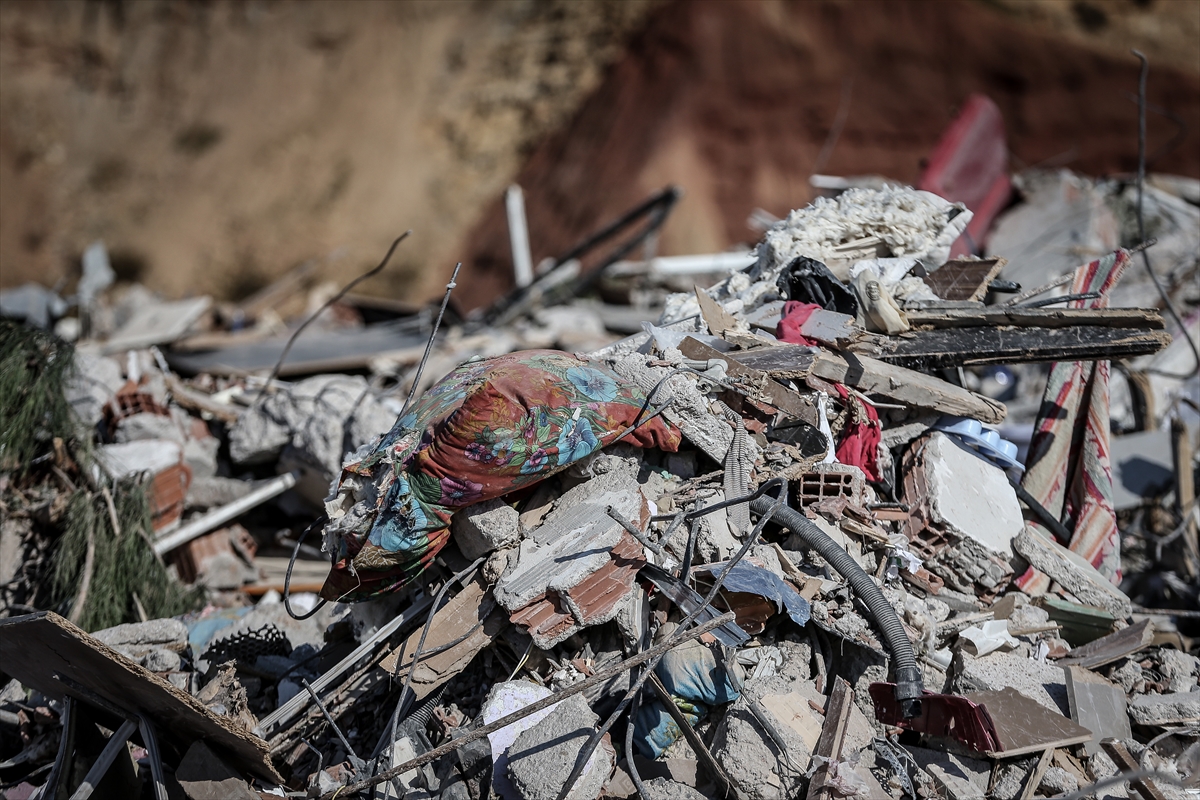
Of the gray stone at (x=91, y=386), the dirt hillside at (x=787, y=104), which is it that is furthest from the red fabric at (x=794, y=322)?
the dirt hillside at (x=787, y=104)

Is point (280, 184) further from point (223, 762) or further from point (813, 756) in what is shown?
point (813, 756)

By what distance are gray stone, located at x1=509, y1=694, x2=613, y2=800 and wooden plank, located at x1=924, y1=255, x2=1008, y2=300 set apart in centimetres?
291

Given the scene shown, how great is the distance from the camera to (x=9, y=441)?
5008mm

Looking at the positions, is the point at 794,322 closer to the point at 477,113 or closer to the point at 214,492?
the point at 214,492

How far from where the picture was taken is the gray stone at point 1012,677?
3334mm

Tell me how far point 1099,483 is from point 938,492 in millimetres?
1063

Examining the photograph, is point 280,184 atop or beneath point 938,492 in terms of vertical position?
beneath

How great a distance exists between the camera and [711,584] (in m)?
3.27

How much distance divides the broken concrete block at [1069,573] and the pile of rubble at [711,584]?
0.06ft

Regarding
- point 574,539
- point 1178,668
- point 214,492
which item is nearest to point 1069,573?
point 1178,668

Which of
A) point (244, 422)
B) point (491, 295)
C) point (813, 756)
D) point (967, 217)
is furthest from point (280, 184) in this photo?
point (813, 756)

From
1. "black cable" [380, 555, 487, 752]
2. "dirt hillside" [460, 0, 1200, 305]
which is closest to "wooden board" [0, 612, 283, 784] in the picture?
"black cable" [380, 555, 487, 752]

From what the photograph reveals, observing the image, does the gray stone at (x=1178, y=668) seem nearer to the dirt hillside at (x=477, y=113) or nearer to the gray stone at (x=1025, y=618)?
the gray stone at (x=1025, y=618)

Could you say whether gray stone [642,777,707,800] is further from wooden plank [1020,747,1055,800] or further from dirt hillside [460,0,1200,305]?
dirt hillside [460,0,1200,305]
